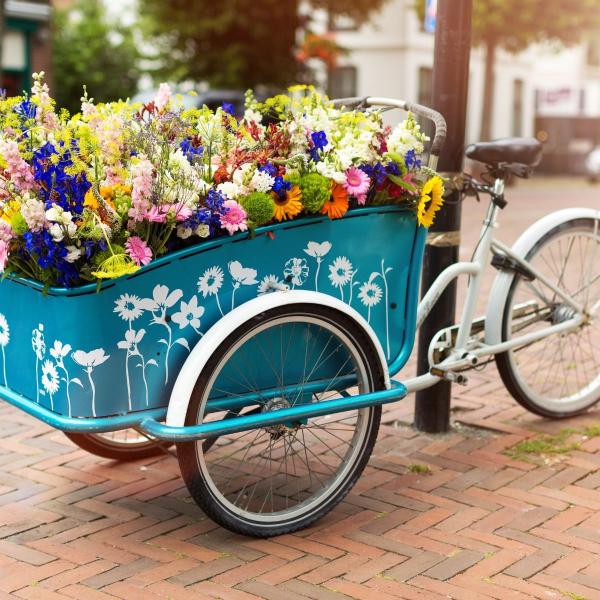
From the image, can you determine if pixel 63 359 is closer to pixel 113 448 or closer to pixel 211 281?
pixel 211 281

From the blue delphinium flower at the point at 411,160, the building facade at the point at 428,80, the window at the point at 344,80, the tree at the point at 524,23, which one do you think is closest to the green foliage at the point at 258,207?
the blue delphinium flower at the point at 411,160

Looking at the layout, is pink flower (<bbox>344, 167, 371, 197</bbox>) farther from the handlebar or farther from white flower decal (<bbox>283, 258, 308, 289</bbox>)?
the handlebar

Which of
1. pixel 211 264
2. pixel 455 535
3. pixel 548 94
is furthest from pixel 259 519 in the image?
pixel 548 94

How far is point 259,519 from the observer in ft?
10.9

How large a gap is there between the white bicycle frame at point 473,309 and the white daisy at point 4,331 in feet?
4.63

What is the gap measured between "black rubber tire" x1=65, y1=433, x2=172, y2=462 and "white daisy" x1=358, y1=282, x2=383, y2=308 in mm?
944

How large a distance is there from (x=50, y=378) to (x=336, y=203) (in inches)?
40.5

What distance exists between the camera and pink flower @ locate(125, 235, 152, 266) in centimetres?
293

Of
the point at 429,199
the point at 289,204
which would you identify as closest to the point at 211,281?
the point at 289,204

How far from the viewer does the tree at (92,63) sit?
27422mm

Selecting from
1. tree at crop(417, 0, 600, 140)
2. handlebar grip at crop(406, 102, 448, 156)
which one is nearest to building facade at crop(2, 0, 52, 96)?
tree at crop(417, 0, 600, 140)

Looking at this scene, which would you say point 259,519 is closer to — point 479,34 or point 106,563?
point 106,563

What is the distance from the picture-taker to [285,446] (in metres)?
3.70

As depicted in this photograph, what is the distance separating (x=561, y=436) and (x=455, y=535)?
118 centimetres
